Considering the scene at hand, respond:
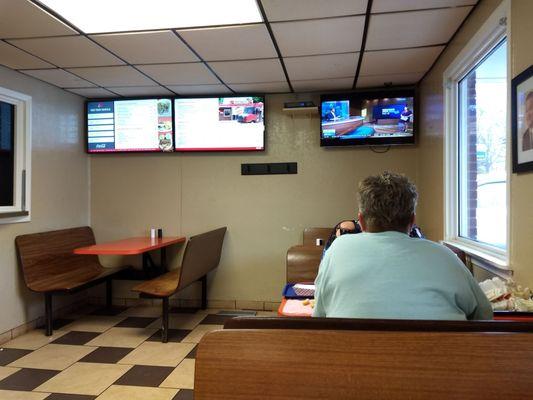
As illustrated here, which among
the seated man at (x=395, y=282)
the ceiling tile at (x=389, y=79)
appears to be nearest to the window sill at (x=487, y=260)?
the seated man at (x=395, y=282)

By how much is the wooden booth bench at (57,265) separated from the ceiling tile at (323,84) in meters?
2.85

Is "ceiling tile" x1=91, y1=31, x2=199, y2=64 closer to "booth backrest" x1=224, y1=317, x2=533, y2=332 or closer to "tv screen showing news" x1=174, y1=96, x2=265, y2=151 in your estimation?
"tv screen showing news" x1=174, y1=96, x2=265, y2=151

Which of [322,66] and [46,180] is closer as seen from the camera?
[322,66]

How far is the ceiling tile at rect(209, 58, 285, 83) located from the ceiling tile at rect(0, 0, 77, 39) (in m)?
1.20

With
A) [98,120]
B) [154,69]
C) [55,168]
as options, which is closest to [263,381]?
[154,69]

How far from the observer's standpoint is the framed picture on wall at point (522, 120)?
1.67 meters

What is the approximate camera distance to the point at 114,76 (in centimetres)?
361

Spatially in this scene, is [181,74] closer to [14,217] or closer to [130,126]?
[130,126]

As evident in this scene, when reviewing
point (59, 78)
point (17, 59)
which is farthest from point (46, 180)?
point (17, 59)

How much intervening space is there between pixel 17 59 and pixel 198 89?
5.31ft

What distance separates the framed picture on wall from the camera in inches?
65.7

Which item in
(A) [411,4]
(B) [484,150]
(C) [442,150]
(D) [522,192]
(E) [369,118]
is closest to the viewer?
(D) [522,192]

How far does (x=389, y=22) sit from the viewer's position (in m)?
2.50

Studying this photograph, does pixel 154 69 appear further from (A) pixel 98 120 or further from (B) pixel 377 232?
(B) pixel 377 232
